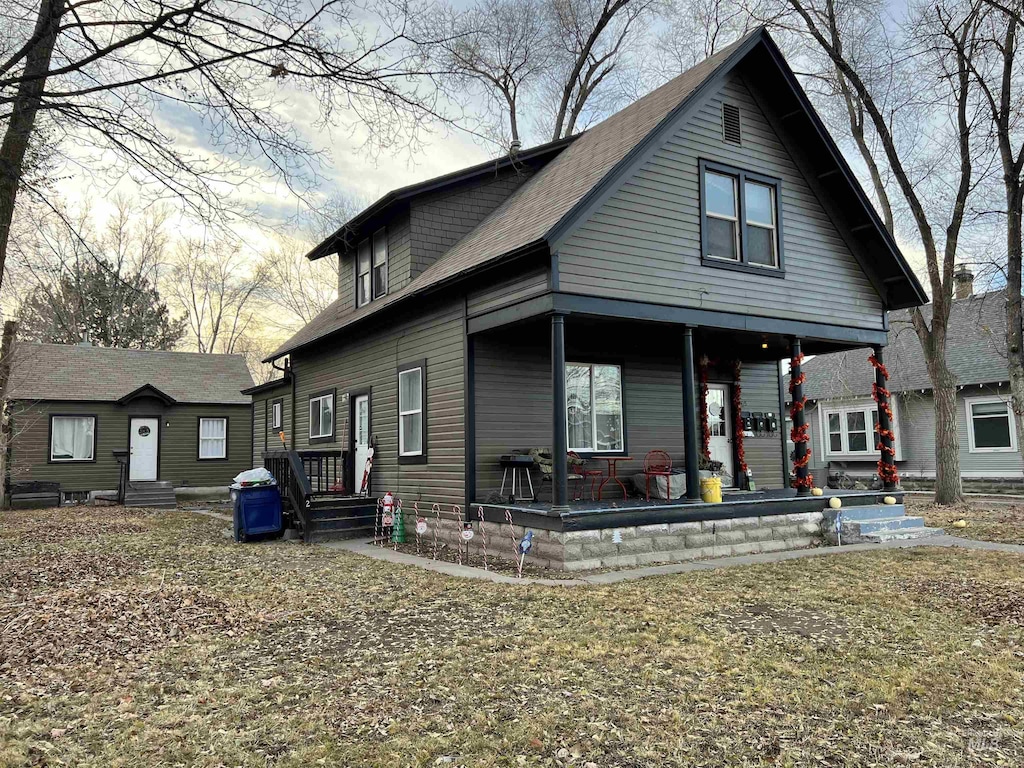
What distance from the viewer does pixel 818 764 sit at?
3604mm

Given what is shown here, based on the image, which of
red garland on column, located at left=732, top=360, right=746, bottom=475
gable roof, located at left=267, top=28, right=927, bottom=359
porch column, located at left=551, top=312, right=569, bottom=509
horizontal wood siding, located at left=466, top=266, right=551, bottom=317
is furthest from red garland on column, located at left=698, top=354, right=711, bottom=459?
porch column, located at left=551, top=312, right=569, bottom=509

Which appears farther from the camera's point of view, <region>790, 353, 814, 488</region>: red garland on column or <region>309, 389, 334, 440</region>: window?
A: <region>309, 389, 334, 440</region>: window

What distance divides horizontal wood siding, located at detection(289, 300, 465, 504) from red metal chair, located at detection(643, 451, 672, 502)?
10.6ft

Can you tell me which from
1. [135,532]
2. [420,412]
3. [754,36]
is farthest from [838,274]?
[135,532]

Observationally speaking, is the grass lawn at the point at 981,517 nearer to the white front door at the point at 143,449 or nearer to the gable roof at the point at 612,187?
the gable roof at the point at 612,187

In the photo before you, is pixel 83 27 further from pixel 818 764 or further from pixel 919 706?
pixel 919 706

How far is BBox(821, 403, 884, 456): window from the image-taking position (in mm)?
25109

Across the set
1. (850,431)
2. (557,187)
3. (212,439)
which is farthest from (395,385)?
(850,431)

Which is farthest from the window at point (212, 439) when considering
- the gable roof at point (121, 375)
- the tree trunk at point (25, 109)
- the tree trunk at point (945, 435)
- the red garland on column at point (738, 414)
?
the tree trunk at point (945, 435)

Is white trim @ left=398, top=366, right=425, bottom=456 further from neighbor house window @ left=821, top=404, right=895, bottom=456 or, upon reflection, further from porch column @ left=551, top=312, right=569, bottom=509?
neighbor house window @ left=821, top=404, right=895, bottom=456

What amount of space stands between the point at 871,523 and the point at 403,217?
9.52 metres

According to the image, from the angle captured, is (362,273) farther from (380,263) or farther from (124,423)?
(124,423)

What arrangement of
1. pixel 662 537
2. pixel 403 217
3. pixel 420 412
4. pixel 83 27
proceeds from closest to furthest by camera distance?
pixel 83 27 < pixel 662 537 < pixel 420 412 < pixel 403 217

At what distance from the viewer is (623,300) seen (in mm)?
10125
